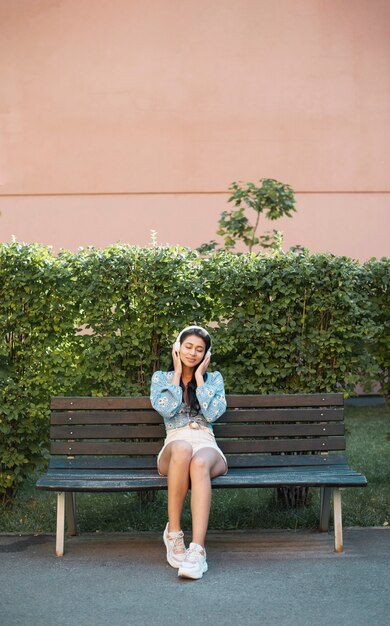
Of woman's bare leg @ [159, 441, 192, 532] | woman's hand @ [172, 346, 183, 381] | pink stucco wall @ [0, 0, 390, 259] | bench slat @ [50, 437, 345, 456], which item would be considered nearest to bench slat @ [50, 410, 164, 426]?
bench slat @ [50, 437, 345, 456]

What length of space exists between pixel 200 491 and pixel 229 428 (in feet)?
2.51

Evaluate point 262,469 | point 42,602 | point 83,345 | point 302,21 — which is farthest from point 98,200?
point 42,602

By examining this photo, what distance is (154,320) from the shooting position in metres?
5.88

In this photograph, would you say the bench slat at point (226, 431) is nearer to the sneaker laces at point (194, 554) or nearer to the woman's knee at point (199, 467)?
the woman's knee at point (199, 467)

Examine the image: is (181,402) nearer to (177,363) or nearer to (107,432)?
(177,363)

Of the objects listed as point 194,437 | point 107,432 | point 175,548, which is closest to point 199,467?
point 194,437

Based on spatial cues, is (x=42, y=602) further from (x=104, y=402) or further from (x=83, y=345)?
(x=83, y=345)

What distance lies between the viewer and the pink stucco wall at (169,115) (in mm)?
12281

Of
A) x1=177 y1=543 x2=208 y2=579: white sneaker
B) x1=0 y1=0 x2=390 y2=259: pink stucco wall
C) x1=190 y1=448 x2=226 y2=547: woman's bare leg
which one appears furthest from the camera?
x1=0 y1=0 x2=390 y2=259: pink stucco wall

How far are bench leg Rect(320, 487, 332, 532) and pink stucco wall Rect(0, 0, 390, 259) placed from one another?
7336 millimetres

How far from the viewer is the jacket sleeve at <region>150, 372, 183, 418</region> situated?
17.0ft

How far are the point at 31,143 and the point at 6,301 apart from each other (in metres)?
7.00

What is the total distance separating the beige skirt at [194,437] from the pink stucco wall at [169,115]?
23.9 feet

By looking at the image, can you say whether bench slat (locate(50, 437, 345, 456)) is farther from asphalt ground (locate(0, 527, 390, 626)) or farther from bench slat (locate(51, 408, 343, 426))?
asphalt ground (locate(0, 527, 390, 626))
